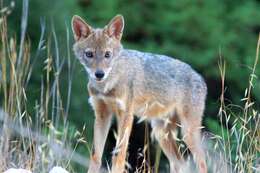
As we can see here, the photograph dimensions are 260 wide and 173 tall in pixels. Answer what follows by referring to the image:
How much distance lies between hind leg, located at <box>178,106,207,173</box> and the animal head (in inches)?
41.3

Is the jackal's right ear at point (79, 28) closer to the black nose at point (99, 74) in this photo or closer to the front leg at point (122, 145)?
the black nose at point (99, 74)

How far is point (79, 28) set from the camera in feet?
26.5

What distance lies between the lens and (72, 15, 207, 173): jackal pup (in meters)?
7.97

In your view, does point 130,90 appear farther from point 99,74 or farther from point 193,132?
point 193,132

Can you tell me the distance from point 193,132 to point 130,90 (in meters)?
0.87

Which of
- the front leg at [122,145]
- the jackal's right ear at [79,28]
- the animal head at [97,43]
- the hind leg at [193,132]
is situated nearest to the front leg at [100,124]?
the front leg at [122,145]

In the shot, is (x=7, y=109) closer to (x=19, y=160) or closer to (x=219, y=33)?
(x=19, y=160)

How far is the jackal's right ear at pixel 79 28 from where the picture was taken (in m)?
8.01

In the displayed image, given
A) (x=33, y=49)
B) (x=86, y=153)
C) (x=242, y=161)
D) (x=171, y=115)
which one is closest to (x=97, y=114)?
(x=171, y=115)

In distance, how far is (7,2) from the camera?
13117mm

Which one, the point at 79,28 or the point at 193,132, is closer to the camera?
the point at 79,28

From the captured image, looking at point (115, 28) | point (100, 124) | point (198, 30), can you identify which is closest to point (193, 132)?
point (100, 124)

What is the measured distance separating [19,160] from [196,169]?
1905mm

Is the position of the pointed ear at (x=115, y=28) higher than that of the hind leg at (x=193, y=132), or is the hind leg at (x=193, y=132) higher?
the pointed ear at (x=115, y=28)
